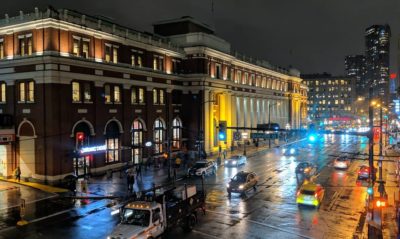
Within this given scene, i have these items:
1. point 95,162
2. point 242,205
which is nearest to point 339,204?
point 242,205

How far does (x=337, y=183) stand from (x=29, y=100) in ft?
111

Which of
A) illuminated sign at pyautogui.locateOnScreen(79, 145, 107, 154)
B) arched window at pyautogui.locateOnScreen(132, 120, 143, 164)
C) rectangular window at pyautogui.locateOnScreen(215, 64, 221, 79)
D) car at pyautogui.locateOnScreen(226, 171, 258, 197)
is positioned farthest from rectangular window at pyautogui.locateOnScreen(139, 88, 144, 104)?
car at pyautogui.locateOnScreen(226, 171, 258, 197)

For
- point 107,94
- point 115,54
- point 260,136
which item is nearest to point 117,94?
point 107,94

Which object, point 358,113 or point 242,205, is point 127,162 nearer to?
point 242,205

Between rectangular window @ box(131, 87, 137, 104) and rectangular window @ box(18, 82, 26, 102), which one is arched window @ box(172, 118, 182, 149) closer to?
rectangular window @ box(131, 87, 137, 104)

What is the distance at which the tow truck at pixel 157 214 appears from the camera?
20484 millimetres

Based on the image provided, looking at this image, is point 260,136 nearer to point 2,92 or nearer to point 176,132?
point 176,132

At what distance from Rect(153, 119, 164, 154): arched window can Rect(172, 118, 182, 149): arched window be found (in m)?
3.72

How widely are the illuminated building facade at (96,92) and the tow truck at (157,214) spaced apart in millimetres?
18276

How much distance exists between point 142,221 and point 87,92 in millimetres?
27515

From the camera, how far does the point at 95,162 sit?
45781 millimetres

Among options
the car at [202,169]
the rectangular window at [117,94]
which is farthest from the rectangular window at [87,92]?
the car at [202,169]

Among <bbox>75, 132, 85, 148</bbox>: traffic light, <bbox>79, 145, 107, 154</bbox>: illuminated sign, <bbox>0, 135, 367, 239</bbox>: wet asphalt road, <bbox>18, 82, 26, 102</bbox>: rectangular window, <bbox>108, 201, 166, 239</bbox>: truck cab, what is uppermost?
<bbox>18, 82, 26, 102</bbox>: rectangular window

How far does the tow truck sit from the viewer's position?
67.2ft
